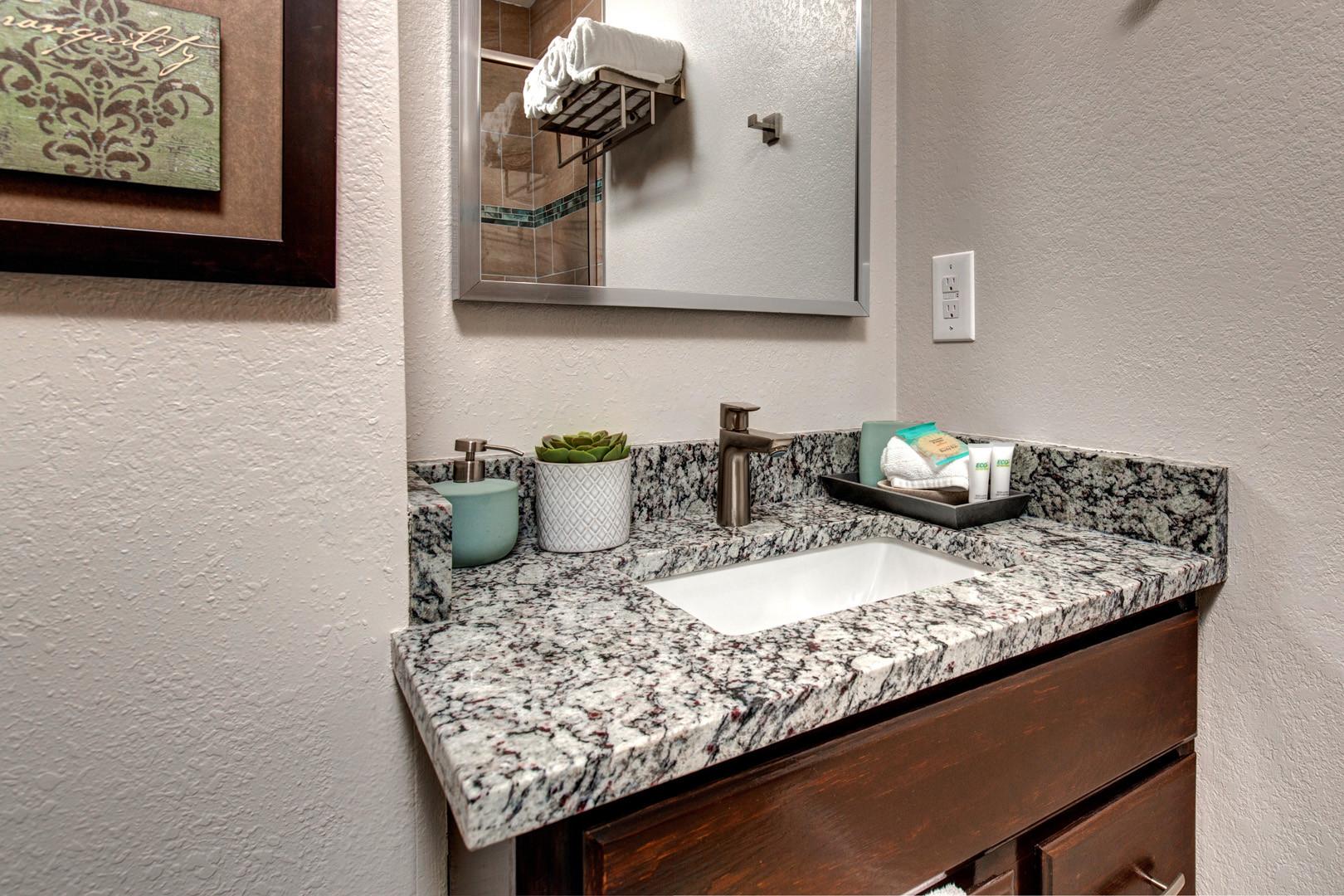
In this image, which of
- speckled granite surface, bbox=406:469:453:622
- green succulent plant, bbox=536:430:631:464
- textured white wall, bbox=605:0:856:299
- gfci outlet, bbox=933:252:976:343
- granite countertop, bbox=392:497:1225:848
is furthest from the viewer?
gfci outlet, bbox=933:252:976:343

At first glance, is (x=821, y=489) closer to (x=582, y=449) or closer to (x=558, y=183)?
(x=582, y=449)

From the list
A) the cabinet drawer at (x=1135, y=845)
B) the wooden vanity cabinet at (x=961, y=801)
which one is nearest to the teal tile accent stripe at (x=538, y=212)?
the wooden vanity cabinet at (x=961, y=801)

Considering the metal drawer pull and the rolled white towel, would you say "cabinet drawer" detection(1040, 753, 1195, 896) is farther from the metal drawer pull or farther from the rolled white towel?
the rolled white towel

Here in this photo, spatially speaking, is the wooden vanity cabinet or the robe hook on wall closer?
the wooden vanity cabinet

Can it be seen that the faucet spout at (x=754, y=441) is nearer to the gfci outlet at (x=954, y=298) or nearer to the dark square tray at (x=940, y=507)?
the dark square tray at (x=940, y=507)

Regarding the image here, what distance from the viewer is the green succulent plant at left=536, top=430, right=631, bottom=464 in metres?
0.81

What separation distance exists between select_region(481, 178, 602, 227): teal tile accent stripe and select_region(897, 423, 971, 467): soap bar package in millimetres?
554

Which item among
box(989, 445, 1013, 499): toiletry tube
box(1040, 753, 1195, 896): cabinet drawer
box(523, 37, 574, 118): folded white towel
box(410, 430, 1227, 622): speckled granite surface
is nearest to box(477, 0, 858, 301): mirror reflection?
box(523, 37, 574, 118): folded white towel

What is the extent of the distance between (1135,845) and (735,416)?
2.15 ft

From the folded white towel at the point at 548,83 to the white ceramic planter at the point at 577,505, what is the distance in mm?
435

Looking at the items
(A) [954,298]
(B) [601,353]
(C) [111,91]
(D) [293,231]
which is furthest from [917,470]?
(C) [111,91]

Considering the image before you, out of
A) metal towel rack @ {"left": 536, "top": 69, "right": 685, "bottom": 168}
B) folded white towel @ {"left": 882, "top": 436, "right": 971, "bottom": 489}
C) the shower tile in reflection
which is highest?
metal towel rack @ {"left": 536, "top": 69, "right": 685, "bottom": 168}

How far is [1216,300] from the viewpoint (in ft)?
2.53

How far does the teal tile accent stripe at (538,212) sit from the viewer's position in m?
0.82
